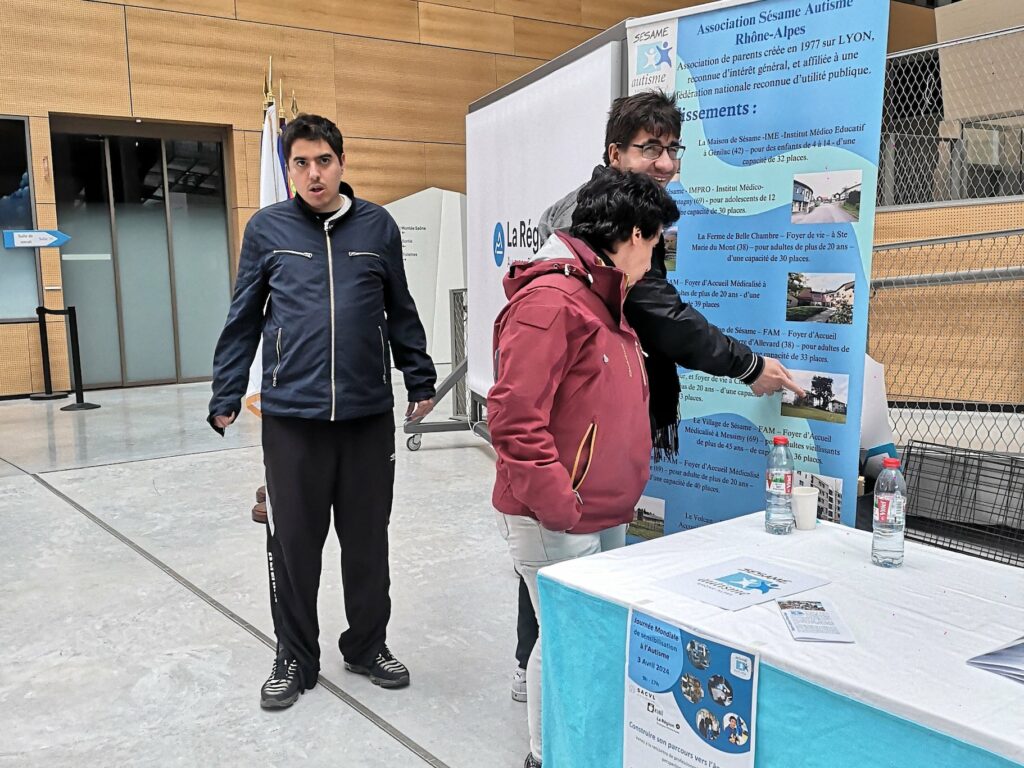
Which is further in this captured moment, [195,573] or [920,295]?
[920,295]

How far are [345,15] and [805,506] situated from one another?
1009 cm

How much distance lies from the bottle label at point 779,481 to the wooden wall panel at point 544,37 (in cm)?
1090

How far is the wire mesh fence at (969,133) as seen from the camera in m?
6.23

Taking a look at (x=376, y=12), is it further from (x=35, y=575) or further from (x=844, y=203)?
(x=844, y=203)

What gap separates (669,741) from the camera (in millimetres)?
1458

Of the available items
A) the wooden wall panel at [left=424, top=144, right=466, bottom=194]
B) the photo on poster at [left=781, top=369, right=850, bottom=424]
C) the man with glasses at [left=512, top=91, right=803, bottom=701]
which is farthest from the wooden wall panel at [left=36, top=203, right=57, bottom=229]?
the photo on poster at [left=781, top=369, right=850, bottom=424]

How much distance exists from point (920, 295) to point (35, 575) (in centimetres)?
626

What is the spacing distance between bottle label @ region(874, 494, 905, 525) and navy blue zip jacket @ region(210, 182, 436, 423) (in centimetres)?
139

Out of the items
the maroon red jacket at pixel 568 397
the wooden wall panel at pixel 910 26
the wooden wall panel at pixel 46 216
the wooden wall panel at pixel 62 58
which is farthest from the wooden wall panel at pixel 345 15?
the maroon red jacket at pixel 568 397

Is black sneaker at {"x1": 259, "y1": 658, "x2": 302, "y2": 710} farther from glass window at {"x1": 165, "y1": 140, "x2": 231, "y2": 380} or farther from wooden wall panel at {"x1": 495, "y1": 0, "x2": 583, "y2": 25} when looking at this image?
wooden wall panel at {"x1": 495, "y1": 0, "x2": 583, "y2": 25}

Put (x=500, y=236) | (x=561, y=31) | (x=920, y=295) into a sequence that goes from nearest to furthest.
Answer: (x=500, y=236) → (x=920, y=295) → (x=561, y=31)

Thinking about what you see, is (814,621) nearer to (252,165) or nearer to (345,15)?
(252,165)

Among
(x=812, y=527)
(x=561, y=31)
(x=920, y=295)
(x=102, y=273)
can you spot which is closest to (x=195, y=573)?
(x=812, y=527)

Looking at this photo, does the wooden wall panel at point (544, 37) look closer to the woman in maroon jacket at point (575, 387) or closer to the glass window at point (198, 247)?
the glass window at point (198, 247)
